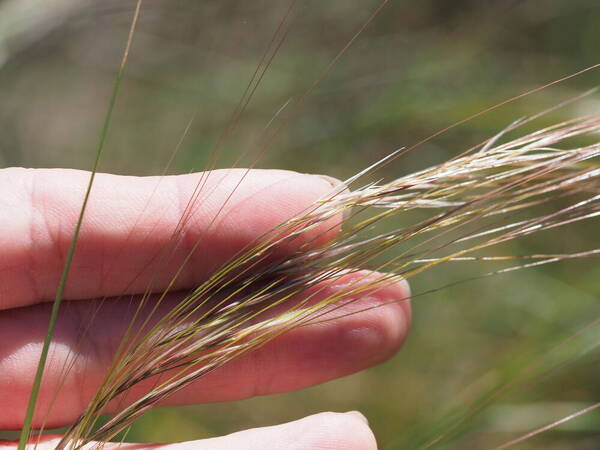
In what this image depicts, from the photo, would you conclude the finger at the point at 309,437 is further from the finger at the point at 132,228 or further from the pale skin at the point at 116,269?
the finger at the point at 132,228

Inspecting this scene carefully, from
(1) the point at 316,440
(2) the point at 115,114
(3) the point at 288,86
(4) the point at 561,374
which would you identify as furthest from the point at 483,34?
(1) the point at 316,440

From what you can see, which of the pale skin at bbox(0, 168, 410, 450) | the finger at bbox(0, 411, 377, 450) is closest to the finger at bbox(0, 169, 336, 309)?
the pale skin at bbox(0, 168, 410, 450)

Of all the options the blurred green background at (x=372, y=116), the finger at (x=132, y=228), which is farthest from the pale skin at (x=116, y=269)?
the blurred green background at (x=372, y=116)

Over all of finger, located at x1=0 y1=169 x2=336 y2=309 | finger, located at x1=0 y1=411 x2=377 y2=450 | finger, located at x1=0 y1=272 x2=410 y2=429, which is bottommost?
finger, located at x1=0 y1=411 x2=377 y2=450

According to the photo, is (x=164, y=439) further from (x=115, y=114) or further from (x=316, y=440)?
(x=115, y=114)

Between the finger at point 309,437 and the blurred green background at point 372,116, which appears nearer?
the finger at point 309,437

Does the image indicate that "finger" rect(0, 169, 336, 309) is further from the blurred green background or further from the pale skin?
the blurred green background
